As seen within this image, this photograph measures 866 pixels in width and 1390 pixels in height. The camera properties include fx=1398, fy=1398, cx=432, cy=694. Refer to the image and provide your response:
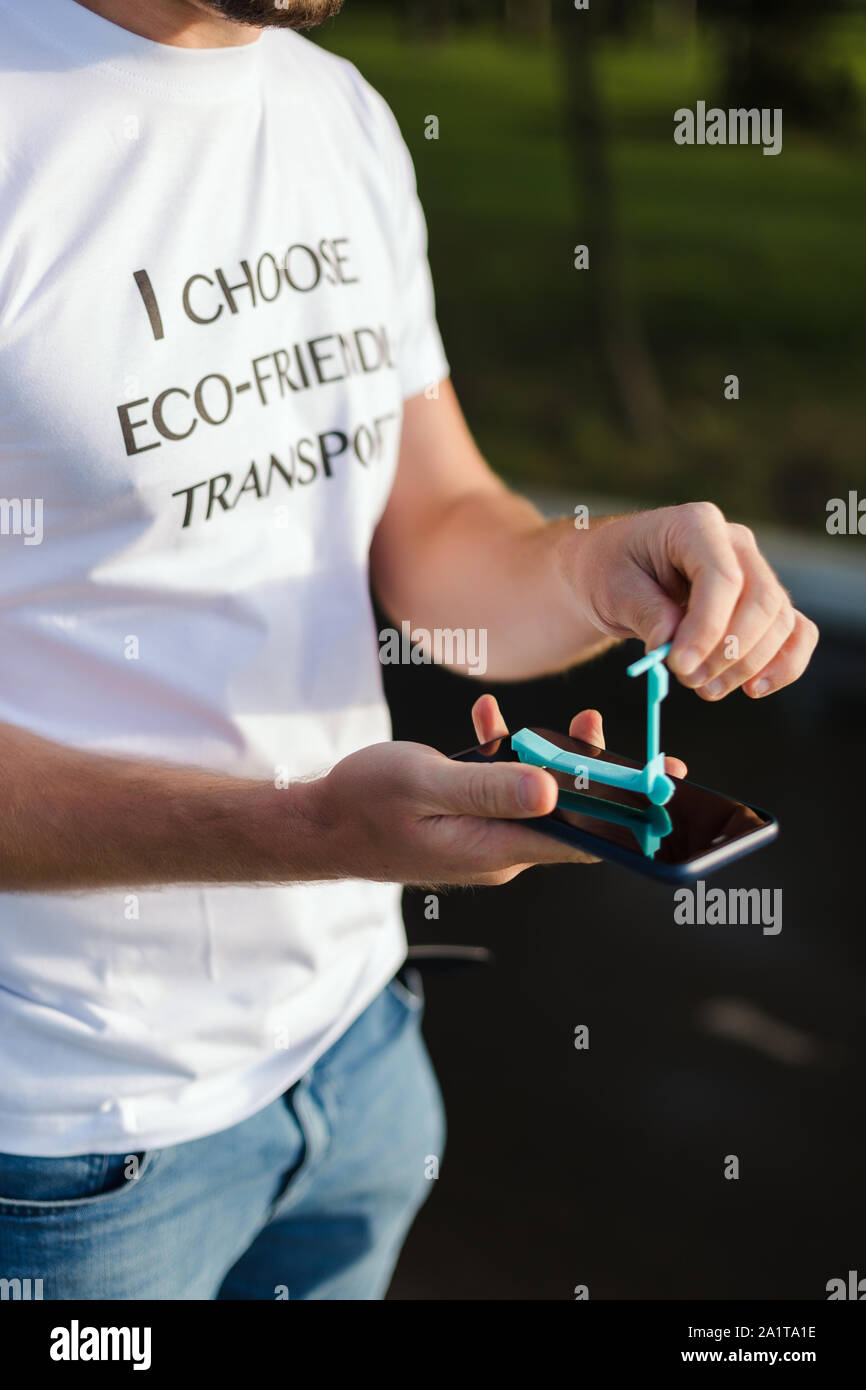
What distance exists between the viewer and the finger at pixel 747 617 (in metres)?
1.28

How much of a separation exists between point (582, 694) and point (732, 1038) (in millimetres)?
1852

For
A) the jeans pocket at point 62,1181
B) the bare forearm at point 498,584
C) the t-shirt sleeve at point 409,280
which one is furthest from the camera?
the t-shirt sleeve at point 409,280

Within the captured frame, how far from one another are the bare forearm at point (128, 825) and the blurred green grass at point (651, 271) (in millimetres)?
6853

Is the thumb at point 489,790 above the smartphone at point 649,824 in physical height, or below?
above

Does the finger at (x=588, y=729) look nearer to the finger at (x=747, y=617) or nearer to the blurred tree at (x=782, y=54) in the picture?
the finger at (x=747, y=617)

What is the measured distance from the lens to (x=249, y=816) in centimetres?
127

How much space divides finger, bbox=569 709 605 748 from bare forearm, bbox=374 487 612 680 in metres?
0.16

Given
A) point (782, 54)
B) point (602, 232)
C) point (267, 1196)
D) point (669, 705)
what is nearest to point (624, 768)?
point (267, 1196)

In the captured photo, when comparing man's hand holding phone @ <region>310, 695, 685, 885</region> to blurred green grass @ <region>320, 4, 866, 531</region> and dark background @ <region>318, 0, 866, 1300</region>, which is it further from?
blurred green grass @ <region>320, 4, 866, 531</region>

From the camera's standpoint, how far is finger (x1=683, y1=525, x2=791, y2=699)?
1275mm

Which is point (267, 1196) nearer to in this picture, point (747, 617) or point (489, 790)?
point (489, 790)

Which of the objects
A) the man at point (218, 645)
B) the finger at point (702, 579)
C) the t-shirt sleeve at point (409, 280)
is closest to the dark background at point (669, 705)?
the man at point (218, 645)

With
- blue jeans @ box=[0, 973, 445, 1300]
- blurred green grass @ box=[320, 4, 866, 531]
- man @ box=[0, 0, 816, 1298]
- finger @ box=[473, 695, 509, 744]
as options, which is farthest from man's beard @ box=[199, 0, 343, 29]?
blurred green grass @ box=[320, 4, 866, 531]
